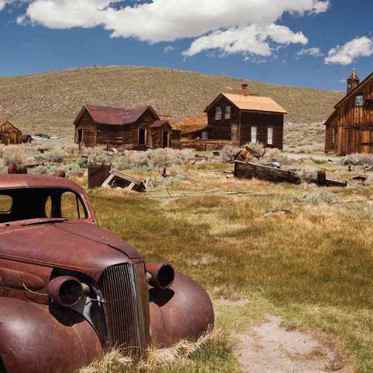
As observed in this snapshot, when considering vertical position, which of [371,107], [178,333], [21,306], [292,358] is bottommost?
[292,358]

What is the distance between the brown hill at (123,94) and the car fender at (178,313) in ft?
250

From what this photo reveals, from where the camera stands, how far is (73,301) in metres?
4.28

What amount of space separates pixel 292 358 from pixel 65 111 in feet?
303

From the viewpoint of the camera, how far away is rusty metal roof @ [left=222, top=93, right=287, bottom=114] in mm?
45594

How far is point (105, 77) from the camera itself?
4648 inches

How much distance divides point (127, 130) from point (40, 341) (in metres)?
40.0

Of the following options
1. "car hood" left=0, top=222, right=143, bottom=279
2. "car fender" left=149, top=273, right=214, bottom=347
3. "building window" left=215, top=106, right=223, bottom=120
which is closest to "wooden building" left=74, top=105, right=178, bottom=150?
"building window" left=215, top=106, right=223, bottom=120

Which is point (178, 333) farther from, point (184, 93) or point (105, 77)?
point (105, 77)

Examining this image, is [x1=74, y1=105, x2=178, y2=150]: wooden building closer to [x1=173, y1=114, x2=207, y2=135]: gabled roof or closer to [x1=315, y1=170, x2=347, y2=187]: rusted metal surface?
[x1=173, y1=114, x2=207, y2=135]: gabled roof

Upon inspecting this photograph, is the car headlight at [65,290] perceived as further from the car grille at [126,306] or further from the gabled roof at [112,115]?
the gabled roof at [112,115]

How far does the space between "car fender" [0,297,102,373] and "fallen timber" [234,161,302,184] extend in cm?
1812

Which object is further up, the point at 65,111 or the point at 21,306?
the point at 65,111

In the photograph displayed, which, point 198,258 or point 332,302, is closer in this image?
point 332,302

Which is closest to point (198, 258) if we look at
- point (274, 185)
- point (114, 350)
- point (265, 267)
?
point (265, 267)
